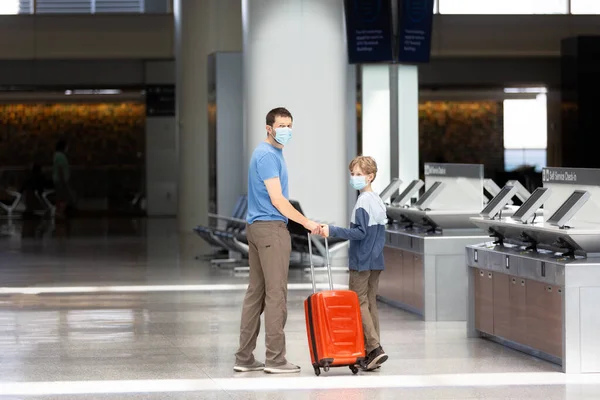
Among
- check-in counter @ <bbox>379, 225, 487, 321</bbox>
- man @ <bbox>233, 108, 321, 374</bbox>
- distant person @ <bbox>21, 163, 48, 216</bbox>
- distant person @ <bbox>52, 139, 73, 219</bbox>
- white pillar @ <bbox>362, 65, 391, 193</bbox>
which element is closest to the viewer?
man @ <bbox>233, 108, 321, 374</bbox>

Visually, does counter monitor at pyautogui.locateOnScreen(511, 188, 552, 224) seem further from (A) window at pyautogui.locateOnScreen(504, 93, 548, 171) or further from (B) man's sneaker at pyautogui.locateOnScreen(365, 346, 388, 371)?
(A) window at pyautogui.locateOnScreen(504, 93, 548, 171)

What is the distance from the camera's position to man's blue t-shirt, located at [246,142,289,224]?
26.6 feet

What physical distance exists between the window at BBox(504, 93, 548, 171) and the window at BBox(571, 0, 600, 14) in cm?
210

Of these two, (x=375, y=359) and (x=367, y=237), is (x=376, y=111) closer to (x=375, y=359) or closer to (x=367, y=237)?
(x=367, y=237)

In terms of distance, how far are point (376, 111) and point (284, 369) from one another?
10.6m

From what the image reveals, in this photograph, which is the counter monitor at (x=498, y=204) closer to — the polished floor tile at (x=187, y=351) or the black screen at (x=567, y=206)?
the polished floor tile at (x=187, y=351)

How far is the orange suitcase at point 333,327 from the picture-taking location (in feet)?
26.2

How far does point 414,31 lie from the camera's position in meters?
18.6

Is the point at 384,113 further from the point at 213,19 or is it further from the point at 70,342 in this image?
the point at 70,342

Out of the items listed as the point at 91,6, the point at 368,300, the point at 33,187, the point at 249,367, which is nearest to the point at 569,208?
the point at 368,300

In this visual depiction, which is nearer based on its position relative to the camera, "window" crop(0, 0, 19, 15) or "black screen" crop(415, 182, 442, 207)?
"black screen" crop(415, 182, 442, 207)

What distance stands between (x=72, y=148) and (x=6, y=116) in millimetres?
2376

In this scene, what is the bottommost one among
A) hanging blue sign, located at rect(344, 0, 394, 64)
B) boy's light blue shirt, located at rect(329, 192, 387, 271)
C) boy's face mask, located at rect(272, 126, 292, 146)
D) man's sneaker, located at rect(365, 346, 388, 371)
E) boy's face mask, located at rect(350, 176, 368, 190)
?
man's sneaker, located at rect(365, 346, 388, 371)

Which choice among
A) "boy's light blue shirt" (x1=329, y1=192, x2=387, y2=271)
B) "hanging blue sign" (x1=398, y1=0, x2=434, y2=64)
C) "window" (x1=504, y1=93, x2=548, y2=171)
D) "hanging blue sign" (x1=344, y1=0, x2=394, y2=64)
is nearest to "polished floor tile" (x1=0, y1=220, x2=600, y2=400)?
"boy's light blue shirt" (x1=329, y1=192, x2=387, y2=271)
